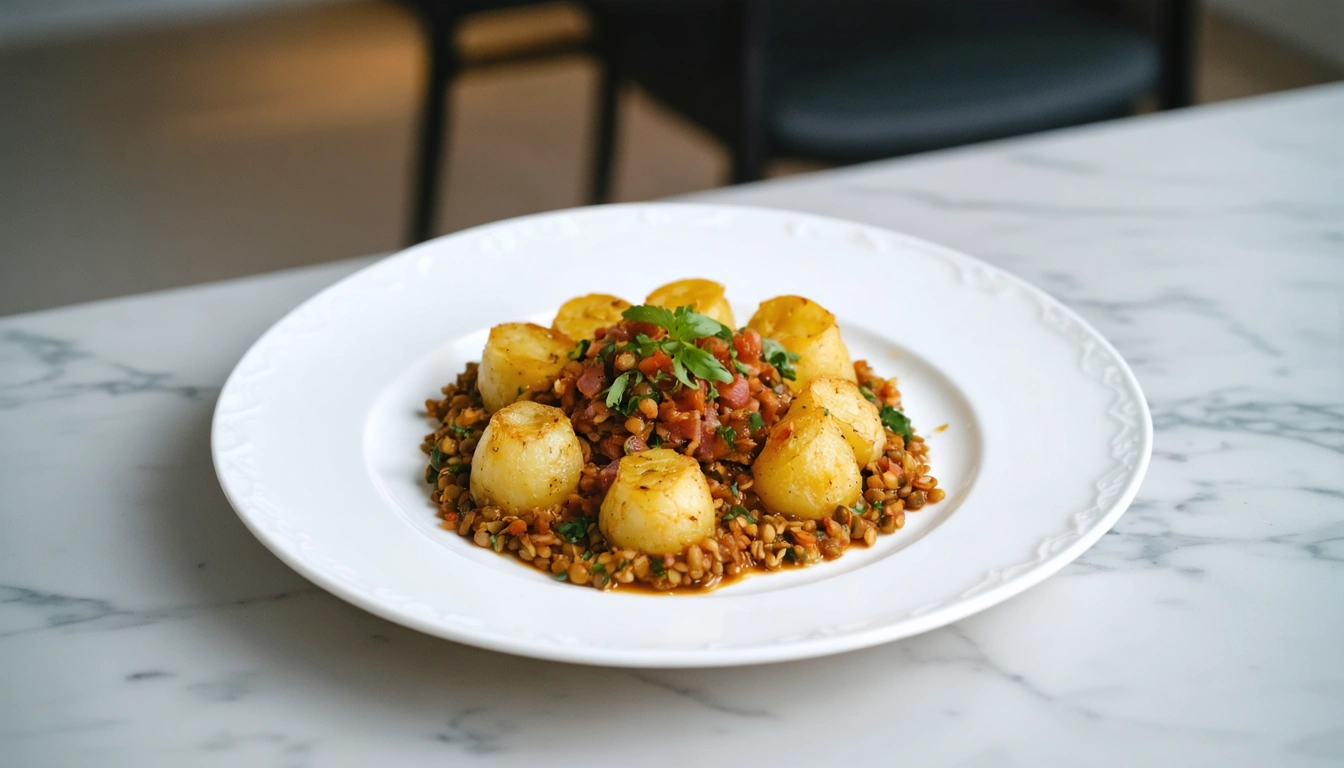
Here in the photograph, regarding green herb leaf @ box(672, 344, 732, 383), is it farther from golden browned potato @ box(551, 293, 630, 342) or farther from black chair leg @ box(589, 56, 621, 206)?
black chair leg @ box(589, 56, 621, 206)

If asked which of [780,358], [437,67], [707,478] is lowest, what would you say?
[707,478]

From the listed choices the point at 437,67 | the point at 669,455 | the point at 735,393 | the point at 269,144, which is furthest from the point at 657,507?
the point at 269,144

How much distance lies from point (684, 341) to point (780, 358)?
135mm

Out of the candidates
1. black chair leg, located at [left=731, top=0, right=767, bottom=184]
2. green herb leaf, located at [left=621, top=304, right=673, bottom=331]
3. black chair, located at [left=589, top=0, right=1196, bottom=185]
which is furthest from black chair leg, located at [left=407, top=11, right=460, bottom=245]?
green herb leaf, located at [left=621, top=304, right=673, bottom=331]

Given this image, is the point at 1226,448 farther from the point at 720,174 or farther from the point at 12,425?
the point at 720,174

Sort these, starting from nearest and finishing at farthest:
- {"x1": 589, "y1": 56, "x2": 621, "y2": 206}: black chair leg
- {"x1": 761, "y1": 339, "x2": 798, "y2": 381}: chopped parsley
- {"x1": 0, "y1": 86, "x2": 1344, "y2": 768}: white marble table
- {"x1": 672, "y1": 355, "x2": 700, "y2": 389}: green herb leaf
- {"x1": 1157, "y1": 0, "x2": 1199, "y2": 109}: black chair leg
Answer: {"x1": 0, "y1": 86, "x2": 1344, "y2": 768}: white marble table, {"x1": 672, "y1": 355, "x2": 700, "y2": 389}: green herb leaf, {"x1": 761, "y1": 339, "x2": 798, "y2": 381}: chopped parsley, {"x1": 1157, "y1": 0, "x2": 1199, "y2": 109}: black chair leg, {"x1": 589, "y1": 56, "x2": 621, "y2": 206}: black chair leg

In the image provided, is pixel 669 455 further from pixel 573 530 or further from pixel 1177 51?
pixel 1177 51

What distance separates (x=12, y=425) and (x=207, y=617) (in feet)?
1.61

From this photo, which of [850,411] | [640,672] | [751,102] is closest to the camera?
[640,672]

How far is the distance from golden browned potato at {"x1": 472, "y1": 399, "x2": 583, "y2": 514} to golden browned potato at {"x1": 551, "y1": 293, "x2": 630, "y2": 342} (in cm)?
22

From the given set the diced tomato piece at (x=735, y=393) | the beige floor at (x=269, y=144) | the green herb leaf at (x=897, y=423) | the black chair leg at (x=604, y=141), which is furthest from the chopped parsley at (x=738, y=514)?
the beige floor at (x=269, y=144)

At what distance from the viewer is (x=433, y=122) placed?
321 centimetres

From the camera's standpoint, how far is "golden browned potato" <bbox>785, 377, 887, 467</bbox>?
128 cm

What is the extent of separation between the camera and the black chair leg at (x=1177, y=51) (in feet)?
10.6
